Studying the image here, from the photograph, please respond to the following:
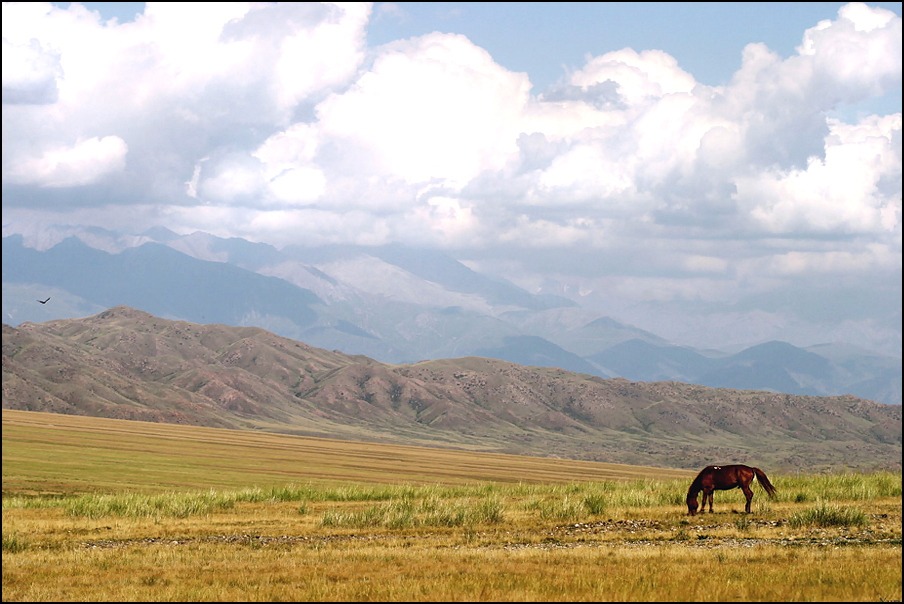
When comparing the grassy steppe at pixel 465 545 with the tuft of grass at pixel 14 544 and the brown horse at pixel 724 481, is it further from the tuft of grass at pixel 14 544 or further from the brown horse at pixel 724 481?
the brown horse at pixel 724 481

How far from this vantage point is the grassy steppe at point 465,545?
16.8 m

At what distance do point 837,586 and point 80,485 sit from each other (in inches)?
2441

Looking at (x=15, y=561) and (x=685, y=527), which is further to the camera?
(x=685, y=527)

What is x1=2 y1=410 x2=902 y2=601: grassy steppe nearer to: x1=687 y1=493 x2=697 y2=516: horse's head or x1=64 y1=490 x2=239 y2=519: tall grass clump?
x1=64 y1=490 x2=239 y2=519: tall grass clump

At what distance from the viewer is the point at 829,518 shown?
26656 millimetres

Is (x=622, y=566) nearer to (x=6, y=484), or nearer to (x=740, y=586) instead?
(x=740, y=586)

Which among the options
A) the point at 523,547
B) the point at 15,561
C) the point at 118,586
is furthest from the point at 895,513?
the point at 15,561

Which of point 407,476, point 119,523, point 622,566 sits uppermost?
point 622,566

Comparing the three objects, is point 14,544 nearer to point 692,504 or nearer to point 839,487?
point 692,504

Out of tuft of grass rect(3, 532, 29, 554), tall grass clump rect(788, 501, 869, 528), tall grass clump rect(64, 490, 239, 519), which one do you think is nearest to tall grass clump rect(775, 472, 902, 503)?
tall grass clump rect(788, 501, 869, 528)

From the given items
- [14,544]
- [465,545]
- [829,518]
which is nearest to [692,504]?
[829,518]

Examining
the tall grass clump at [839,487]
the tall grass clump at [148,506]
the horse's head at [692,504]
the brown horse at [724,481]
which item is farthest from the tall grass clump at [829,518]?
the tall grass clump at [148,506]

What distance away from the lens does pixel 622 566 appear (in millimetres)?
19219

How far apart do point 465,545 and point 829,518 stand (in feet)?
38.9
